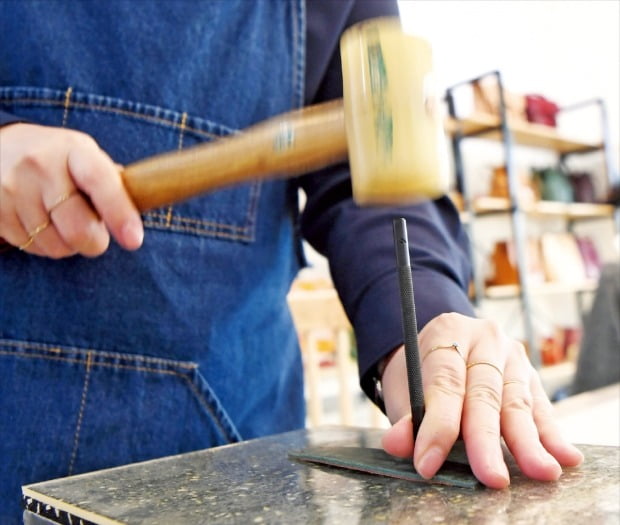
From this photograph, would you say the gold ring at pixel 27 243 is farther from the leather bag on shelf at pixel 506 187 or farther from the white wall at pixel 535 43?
the leather bag on shelf at pixel 506 187

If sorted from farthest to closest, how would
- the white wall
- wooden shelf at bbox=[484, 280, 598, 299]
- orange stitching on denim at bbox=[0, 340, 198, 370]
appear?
1. wooden shelf at bbox=[484, 280, 598, 299]
2. the white wall
3. orange stitching on denim at bbox=[0, 340, 198, 370]

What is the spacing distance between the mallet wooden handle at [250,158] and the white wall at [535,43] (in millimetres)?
2403

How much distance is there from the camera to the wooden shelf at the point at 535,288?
3246 millimetres

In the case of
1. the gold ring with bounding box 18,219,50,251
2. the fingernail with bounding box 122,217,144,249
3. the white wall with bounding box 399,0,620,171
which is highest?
the white wall with bounding box 399,0,620,171

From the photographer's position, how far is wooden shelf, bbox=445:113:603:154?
3180 millimetres

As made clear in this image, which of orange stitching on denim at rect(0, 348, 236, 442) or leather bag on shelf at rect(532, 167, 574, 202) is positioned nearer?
orange stitching on denim at rect(0, 348, 236, 442)

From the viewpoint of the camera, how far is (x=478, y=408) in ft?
1.58

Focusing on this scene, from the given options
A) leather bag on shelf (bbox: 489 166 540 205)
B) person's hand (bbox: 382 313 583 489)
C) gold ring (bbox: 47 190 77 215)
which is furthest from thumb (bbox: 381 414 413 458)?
leather bag on shelf (bbox: 489 166 540 205)

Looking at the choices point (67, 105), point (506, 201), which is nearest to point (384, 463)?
point (67, 105)

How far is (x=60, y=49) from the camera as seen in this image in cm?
67

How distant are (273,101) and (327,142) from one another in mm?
348

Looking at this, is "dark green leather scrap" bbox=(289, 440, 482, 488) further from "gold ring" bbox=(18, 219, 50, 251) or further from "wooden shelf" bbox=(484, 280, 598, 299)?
"wooden shelf" bbox=(484, 280, 598, 299)

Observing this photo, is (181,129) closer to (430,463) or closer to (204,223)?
(204,223)

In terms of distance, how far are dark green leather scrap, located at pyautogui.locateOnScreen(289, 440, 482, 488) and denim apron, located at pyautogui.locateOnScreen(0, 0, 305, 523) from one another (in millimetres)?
199
